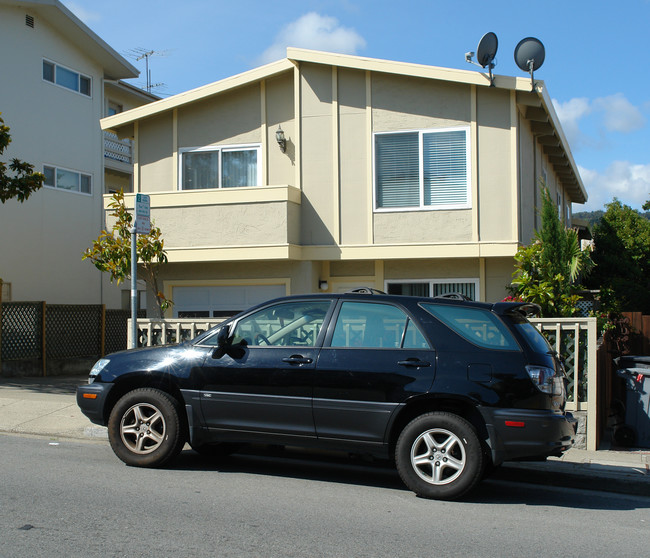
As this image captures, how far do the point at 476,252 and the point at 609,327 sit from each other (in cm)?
273

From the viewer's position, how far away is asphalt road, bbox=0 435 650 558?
481 cm

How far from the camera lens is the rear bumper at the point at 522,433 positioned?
5.88 meters

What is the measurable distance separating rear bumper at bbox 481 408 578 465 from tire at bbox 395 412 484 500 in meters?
0.16

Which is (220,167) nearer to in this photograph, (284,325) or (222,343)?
(284,325)

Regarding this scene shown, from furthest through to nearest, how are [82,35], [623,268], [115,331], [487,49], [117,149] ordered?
[117,149] → [82,35] → [115,331] → [623,268] → [487,49]

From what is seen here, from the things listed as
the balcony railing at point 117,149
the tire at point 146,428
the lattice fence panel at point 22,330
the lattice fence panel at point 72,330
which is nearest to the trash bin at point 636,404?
the tire at point 146,428

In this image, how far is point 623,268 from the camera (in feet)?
57.0

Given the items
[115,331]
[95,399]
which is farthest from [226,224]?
[115,331]

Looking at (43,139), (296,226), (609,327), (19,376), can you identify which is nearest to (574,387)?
(609,327)

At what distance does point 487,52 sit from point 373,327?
7050mm

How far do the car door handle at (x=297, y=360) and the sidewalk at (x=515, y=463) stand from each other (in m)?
2.34

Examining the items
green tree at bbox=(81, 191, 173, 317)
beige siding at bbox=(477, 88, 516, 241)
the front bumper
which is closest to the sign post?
the front bumper

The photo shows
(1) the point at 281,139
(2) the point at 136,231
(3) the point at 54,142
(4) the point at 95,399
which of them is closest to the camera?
(4) the point at 95,399

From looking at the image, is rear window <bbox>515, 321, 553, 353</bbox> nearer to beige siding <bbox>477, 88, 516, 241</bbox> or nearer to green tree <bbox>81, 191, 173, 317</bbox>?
beige siding <bbox>477, 88, 516, 241</bbox>
